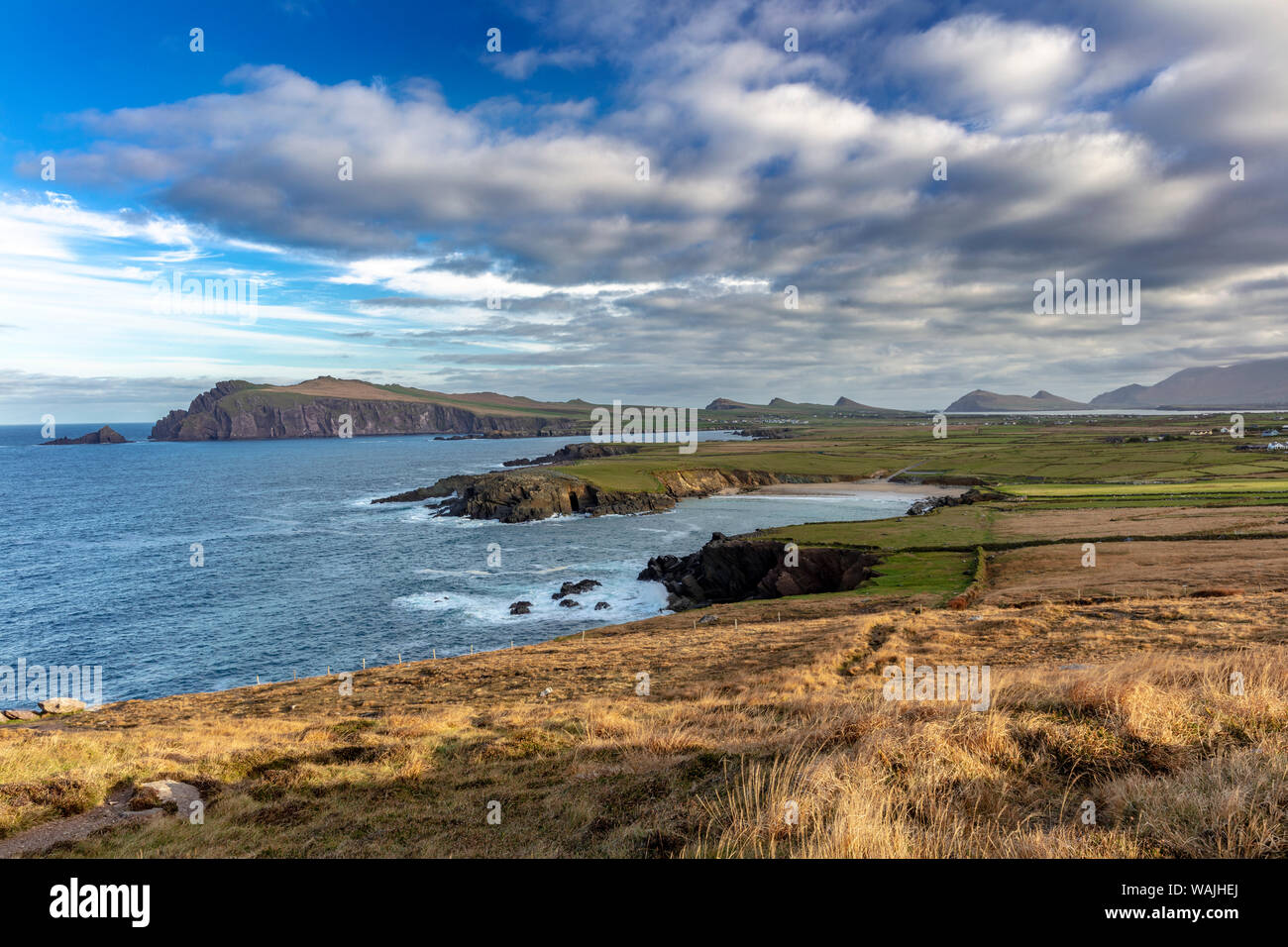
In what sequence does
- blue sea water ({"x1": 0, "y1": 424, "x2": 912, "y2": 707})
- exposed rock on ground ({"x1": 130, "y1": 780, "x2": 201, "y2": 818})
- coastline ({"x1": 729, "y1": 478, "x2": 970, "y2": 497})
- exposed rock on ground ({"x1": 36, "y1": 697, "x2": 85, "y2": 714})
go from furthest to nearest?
1. coastline ({"x1": 729, "y1": 478, "x2": 970, "y2": 497})
2. blue sea water ({"x1": 0, "y1": 424, "x2": 912, "y2": 707})
3. exposed rock on ground ({"x1": 36, "y1": 697, "x2": 85, "y2": 714})
4. exposed rock on ground ({"x1": 130, "y1": 780, "x2": 201, "y2": 818})

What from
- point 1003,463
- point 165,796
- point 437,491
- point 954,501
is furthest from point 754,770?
point 1003,463

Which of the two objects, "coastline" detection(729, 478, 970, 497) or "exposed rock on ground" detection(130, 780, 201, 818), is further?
"coastline" detection(729, 478, 970, 497)

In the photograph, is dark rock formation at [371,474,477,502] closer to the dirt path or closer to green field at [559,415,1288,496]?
green field at [559,415,1288,496]

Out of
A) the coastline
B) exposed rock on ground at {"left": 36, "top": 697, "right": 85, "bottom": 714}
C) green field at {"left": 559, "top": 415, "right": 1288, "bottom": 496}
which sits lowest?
exposed rock on ground at {"left": 36, "top": 697, "right": 85, "bottom": 714}

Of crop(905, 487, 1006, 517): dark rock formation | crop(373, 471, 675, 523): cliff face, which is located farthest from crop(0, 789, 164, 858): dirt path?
crop(373, 471, 675, 523): cliff face

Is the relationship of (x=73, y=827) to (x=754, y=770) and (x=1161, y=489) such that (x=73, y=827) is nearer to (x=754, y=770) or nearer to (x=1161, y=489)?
(x=754, y=770)

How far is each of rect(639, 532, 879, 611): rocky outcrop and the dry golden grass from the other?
2832 cm

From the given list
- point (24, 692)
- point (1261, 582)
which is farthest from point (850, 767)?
point (24, 692)

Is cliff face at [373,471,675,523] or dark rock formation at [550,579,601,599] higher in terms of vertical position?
cliff face at [373,471,675,523]

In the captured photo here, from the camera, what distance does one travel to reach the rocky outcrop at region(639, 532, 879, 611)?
160 feet

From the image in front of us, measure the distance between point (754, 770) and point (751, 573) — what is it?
153ft

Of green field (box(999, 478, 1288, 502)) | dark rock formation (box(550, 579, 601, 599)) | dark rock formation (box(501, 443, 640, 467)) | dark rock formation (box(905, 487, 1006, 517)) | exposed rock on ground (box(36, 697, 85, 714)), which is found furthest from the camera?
dark rock formation (box(501, 443, 640, 467))

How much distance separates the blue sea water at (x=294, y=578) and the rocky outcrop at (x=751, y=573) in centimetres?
270
